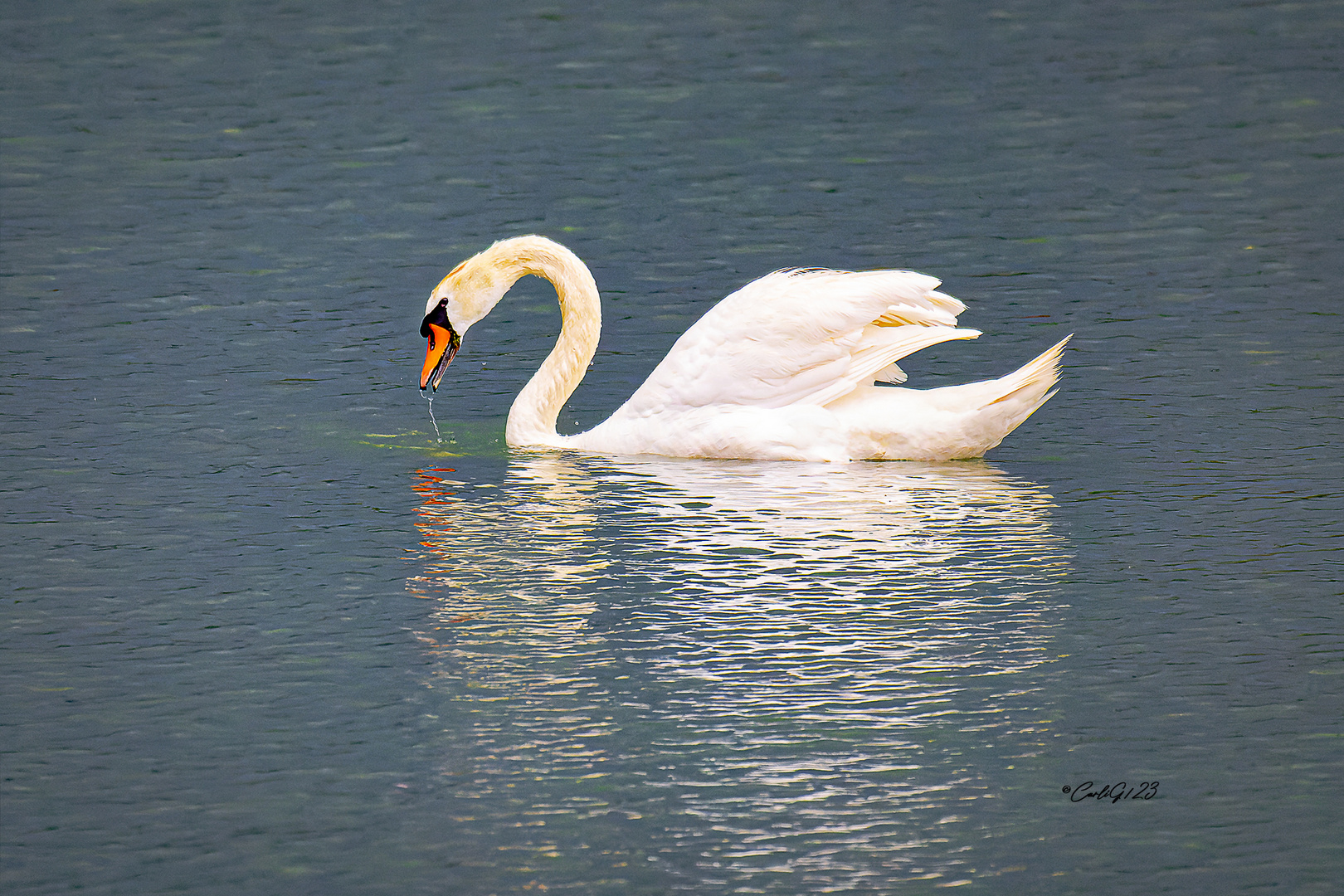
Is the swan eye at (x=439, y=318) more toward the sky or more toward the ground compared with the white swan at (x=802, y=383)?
more toward the sky

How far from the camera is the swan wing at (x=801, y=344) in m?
10.4

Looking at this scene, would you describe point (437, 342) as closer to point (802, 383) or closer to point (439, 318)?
point (439, 318)

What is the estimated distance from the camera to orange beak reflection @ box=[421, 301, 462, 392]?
11211mm

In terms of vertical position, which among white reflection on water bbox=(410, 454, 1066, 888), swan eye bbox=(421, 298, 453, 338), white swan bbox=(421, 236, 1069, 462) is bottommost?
white reflection on water bbox=(410, 454, 1066, 888)

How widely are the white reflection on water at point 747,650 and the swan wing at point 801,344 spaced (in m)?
0.51

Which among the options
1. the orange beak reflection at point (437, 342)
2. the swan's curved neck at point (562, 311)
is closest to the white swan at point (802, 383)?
the swan's curved neck at point (562, 311)

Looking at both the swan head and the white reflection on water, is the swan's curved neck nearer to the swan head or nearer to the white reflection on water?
the swan head

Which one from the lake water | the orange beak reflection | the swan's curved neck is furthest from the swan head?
the lake water

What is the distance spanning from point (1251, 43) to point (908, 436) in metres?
11.9

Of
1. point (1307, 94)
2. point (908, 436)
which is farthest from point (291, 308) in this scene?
point (1307, 94)

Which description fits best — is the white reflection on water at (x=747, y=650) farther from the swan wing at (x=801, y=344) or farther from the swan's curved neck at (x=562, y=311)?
the swan's curved neck at (x=562, y=311)

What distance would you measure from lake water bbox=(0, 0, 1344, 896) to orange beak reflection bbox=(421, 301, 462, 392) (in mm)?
463

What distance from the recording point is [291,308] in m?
13.4

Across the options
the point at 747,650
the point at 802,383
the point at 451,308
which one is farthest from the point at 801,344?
the point at 747,650
